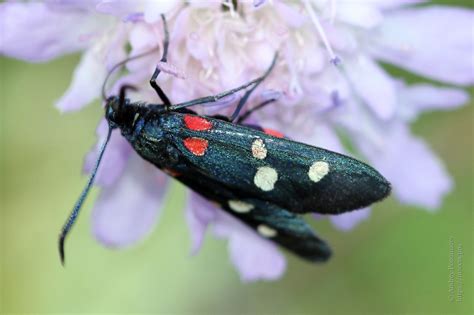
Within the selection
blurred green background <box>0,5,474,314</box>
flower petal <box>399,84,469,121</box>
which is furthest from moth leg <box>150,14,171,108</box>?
blurred green background <box>0,5,474,314</box>

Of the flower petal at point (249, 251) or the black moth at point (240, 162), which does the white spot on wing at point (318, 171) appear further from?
the flower petal at point (249, 251)

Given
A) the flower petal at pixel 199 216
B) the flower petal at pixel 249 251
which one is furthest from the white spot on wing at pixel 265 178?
the flower petal at pixel 249 251

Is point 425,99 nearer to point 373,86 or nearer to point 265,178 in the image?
point 373,86

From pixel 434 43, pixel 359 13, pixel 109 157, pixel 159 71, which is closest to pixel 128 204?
pixel 109 157

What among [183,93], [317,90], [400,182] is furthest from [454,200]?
[183,93]

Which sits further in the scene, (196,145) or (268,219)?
(268,219)
